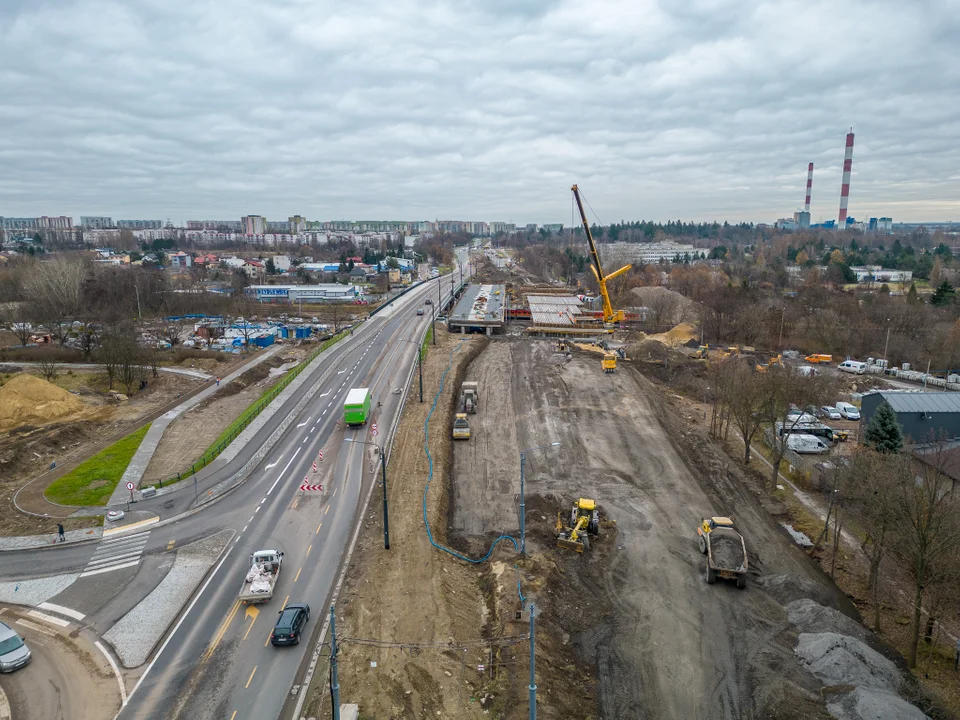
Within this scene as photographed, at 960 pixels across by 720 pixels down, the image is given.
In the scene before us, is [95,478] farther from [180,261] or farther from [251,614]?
[180,261]

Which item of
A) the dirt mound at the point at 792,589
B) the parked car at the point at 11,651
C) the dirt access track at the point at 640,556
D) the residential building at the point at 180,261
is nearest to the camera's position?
the parked car at the point at 11,651

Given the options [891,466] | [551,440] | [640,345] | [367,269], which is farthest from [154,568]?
[367,269]

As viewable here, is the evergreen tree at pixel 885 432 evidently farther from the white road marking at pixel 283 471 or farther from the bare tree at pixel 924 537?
the white road marking at pixel 283 471

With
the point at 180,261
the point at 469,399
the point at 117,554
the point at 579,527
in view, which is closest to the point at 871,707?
the point at 579,527

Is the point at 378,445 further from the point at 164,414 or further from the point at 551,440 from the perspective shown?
the point at 164,414

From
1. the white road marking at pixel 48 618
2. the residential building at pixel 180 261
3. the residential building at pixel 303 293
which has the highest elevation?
the residential building at pixel 180 261

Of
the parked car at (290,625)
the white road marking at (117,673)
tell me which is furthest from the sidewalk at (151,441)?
the parked car at (290,625)
